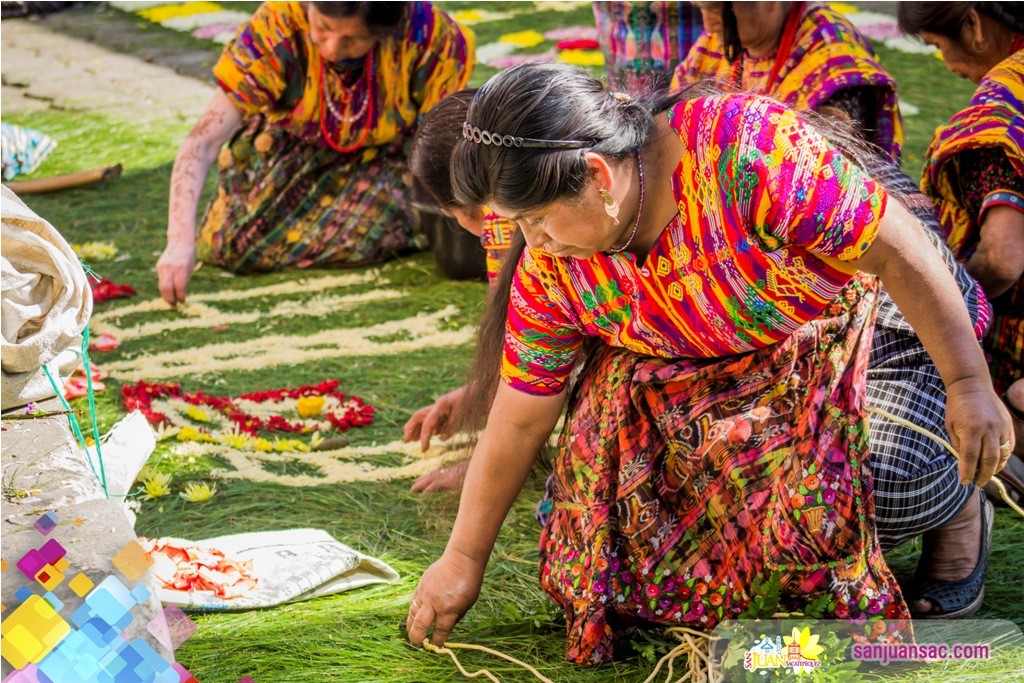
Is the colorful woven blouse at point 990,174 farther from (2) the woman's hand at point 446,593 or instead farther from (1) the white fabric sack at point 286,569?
(1) the white fabric sack at point 286,569

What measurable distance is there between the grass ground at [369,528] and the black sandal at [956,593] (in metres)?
0.05

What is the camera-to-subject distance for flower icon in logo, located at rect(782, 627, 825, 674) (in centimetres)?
188

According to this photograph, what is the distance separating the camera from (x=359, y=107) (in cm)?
415

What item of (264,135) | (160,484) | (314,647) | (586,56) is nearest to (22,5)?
(586,56)

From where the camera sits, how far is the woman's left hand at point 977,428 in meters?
1.77

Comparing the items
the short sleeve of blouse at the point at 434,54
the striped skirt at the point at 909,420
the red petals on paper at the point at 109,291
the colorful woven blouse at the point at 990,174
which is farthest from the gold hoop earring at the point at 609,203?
the red petals on paper at the point at 109,291

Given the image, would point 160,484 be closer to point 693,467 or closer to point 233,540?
point 233,540

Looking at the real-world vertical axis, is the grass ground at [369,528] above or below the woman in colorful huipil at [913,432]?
below

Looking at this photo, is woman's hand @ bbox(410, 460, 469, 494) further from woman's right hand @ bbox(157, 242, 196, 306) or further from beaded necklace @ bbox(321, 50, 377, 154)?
beaded necklace @ bbox(321, 50, 377, 154)

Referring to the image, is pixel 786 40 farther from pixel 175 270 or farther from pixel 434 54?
pixel 175 270

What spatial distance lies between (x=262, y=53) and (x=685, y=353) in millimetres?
2394

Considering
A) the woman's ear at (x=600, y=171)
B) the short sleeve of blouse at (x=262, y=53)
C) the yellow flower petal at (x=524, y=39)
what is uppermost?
the woman's ear at (x=600, y=171)

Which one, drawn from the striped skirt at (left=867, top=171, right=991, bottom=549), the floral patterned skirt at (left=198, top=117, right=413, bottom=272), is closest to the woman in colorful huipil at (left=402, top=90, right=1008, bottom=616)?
the striped skirt at (left=867, top=171, right=991, bottom=549)

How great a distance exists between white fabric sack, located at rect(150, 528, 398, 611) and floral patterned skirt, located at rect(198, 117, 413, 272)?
2.07 meters
